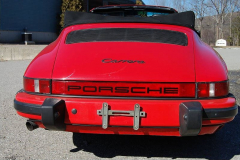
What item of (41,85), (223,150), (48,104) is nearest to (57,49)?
(41,85)

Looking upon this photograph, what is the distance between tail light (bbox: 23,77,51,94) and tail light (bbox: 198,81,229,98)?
4.47 ft

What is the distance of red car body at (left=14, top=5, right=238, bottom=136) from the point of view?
2.53 metres

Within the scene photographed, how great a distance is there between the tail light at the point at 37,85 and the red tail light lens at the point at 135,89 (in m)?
0.27

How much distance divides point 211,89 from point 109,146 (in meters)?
1.35

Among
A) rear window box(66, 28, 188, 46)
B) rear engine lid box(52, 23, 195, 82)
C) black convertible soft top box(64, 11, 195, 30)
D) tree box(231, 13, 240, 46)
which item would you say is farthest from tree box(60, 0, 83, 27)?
tree box(231, 13, 240, 46)

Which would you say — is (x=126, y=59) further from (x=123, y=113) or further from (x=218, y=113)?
(x=218, y=113)

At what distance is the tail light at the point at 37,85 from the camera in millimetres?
2666

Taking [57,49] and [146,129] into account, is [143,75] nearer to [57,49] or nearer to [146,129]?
[146,129]

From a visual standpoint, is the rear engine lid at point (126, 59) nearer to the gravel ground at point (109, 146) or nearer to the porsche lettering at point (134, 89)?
the porsche lettering at point (134, 89)

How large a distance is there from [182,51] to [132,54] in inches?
19.9

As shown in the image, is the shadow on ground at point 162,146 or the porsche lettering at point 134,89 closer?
the porsche lettering at point 134,89

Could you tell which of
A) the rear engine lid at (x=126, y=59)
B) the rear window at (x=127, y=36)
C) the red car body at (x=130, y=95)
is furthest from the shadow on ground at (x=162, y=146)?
the rear window at (x=127, y=36)

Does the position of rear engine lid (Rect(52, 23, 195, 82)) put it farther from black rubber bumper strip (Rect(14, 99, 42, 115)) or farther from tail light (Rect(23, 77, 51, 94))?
black rubber bumper strip (Rect(14, 99, 42, 115))

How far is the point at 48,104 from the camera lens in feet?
8.20
